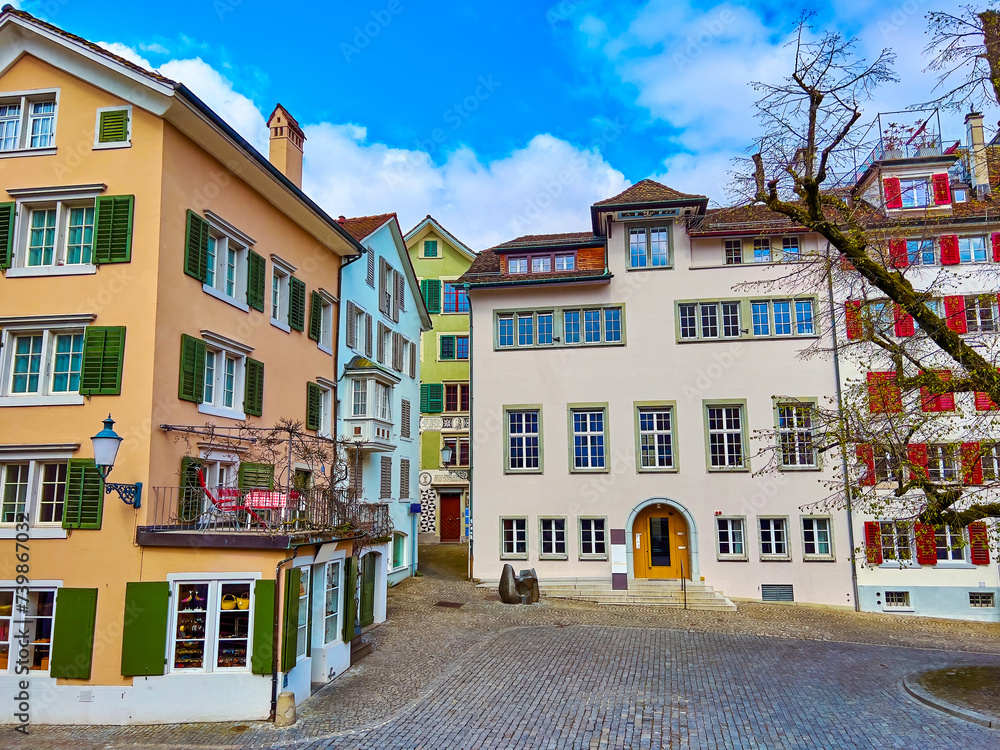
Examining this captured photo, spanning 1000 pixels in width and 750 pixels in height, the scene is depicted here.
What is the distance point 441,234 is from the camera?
39.7 meters

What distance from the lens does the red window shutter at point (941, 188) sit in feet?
83.0

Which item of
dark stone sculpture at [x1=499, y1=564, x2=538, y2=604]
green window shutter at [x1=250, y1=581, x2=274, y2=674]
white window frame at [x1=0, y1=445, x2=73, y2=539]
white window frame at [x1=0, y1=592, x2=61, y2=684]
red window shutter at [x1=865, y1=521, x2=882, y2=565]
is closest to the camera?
green window shutter at [x1=250, y1=581, x2=274, y2=674]

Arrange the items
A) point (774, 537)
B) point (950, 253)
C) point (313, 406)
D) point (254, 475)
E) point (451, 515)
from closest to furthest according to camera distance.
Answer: point (254, 475)
point (313, 406)
point (774, 537)
point (950, 253)
point (451, 515)

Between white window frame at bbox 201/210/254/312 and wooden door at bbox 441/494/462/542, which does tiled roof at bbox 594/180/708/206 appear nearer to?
white window frame at bbox 201/210/254/312

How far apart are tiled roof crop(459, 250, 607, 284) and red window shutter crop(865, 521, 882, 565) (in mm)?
11614

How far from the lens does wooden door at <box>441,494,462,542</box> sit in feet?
125

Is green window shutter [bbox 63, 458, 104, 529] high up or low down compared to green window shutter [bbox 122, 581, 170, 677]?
up

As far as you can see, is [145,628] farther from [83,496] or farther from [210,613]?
[83,496]

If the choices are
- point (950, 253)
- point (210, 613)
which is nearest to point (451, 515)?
point (950, 253)

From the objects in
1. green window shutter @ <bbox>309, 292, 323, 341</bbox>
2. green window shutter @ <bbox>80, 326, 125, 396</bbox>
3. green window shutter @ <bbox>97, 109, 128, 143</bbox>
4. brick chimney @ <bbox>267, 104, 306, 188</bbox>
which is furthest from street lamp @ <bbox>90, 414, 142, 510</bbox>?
Answer: brick chimney @ <bbox>267, 104, 306, 188</bbox>

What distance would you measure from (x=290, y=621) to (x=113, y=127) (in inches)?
381

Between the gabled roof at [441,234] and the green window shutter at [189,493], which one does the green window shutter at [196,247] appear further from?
the gabled roof at [441,234]

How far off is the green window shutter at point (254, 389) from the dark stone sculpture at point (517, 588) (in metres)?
9.34

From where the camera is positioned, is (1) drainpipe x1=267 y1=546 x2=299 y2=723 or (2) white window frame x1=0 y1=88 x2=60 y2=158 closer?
(1) drainpipe x1=267 y1=546 x2=299 y2=723
